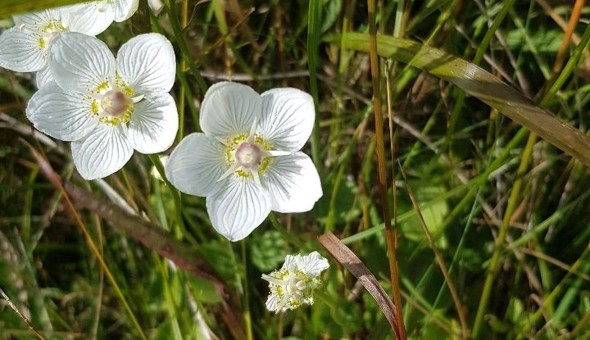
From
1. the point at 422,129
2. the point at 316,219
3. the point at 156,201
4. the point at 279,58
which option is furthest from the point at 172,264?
the point at 422,129

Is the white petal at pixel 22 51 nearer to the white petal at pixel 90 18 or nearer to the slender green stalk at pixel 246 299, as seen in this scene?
the white petal at pixel 90 18

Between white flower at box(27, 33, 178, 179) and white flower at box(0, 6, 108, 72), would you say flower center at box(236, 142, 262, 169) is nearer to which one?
white flower at box(27, 33, 178, 179)

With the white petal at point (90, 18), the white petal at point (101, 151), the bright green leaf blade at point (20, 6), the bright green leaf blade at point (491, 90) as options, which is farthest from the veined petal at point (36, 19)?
the bright green leaf blade at point (491, 90)

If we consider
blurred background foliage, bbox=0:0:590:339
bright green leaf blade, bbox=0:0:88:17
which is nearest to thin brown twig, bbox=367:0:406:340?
blurred background foliage, bbox=0:0:590:339

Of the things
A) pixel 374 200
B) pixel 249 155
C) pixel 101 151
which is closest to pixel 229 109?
pixel 249 155

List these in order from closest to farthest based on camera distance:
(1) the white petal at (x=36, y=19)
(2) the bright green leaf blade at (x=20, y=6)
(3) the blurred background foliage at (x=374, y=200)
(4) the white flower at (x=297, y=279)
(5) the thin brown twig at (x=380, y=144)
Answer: (2) the bright green leaf blade at (x=20, y=6)
(5) the thin brown twig at (x=380, y=144)
(4) the white flower at (x=297, y=279)
(1) the white petal at (x=36, y=19)
(3) the blurred background foliage at (x=374, y=200)

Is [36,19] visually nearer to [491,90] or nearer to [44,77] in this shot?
[44,77]
